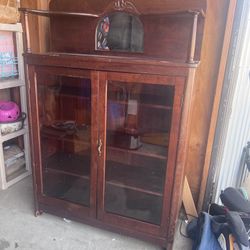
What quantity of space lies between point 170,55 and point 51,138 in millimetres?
912

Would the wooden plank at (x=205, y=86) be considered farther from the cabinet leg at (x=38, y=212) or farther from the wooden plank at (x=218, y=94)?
the cabinet leg at (x=38, y=212)

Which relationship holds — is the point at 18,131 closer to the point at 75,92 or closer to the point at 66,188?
the point at 66,188

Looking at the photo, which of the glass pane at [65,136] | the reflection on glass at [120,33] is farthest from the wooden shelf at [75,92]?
the reflection on glass at [120,33]

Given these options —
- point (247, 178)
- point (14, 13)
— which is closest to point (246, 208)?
point (247, 178)

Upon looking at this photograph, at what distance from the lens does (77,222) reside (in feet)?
5.64

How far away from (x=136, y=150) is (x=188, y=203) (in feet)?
1.99

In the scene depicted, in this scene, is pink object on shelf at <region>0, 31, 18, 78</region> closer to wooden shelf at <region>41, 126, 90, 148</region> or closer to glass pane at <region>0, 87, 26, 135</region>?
→ glass pane at <region>0, 87, 26, 135</region>

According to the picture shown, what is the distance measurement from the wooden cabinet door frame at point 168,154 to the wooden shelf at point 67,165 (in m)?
0.16

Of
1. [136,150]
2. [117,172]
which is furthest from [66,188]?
[136,150]

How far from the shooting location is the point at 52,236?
1603 mm

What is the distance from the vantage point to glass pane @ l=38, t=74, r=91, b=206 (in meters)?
1.47

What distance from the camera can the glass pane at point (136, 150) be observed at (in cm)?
135

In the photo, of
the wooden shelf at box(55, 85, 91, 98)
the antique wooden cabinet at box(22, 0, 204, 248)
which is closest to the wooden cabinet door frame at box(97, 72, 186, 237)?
the antique wooden cabinet at box(22, 0, 204, 248)

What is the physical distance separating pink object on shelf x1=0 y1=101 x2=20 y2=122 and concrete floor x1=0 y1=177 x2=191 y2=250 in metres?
0.67
